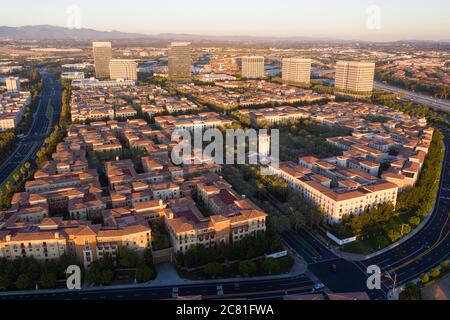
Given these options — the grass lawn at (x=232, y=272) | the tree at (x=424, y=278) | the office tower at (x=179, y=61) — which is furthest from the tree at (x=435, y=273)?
the office tower at (x=179, y=61)

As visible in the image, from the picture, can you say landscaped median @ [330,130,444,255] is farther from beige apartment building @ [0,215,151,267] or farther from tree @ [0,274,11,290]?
tree @ [0,274,11,290]

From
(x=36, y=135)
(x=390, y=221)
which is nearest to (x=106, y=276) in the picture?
(x=390, y=221)

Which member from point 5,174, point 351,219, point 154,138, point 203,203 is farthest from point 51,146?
point 351,219

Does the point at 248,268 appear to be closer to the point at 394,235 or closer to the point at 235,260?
the point at 235,260

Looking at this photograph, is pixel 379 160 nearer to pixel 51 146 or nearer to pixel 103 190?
pixel 103 190

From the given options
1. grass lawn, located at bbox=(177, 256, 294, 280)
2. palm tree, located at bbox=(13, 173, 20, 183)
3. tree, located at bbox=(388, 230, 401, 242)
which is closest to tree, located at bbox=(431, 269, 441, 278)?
tree, located at bbox=(388, 230, 401, 242)

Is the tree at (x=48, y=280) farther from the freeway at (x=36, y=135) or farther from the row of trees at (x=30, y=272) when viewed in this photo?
the freeway at (x=36, y=135)
